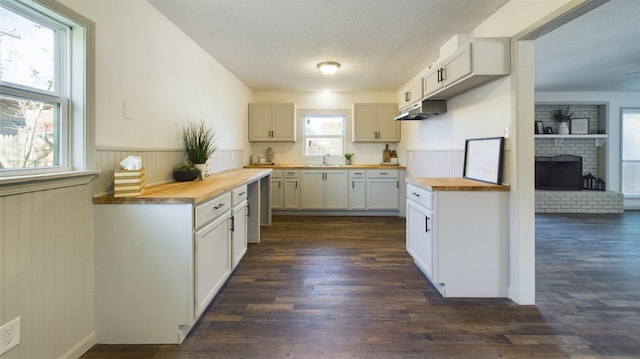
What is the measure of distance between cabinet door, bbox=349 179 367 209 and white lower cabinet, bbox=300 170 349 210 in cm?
7

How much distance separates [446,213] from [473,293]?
26.1 inches

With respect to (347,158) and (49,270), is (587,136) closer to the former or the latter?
(347,158)

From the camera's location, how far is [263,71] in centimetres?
425

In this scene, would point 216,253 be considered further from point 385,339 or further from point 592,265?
point 592,265

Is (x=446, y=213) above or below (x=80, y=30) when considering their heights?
below

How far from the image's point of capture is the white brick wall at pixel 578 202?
545 centimetres

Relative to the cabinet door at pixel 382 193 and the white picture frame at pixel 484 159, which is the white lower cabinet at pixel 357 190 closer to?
the cabinet door at pixel 382 193

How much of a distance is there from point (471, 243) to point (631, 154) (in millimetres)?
6126

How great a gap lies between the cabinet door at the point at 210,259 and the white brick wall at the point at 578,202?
5.91 meters

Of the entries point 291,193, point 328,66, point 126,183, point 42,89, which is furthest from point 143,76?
point 291,193

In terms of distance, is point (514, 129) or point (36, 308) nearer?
point (36, 308)

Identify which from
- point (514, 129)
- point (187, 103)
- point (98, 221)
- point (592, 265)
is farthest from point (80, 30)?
point (592, 265)

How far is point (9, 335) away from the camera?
1257 millimetres

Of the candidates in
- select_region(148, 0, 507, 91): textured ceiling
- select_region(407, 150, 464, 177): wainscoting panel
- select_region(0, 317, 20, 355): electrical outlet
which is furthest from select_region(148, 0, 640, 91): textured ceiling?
select_region(0, 317, 20, 355): electrical outlet
